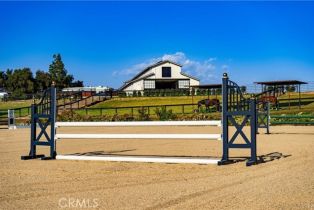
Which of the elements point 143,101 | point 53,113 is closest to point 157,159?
point 53,113

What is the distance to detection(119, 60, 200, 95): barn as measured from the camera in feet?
244

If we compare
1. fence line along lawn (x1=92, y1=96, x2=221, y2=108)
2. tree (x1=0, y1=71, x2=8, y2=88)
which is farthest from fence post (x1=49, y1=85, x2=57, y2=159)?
tree (x1=0, y1=71, x2=8, y2=88)

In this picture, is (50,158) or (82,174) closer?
(82,174)

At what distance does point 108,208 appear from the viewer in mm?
5969

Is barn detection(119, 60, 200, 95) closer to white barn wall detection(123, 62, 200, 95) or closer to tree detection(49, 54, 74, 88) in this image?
white barn wall detection(123, 62, 200, 95)

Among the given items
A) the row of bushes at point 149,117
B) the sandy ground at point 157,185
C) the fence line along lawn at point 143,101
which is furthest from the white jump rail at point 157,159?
the fence line along lawn at point 143,101

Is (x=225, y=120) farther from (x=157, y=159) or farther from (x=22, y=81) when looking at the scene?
(x=22, y=81)

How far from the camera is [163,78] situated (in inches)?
2928

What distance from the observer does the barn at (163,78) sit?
74.4 metres

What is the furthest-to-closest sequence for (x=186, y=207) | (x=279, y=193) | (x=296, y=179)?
(x=296, y=179) → (x=279, y=193) → (x=186, y=207)

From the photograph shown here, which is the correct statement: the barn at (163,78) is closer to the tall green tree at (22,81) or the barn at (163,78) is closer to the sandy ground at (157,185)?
the tall green tree at (22,81)

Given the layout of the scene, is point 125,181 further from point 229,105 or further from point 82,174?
point 229,105

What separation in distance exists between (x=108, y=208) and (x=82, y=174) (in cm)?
297

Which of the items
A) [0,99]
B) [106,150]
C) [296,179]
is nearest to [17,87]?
[0,99]
